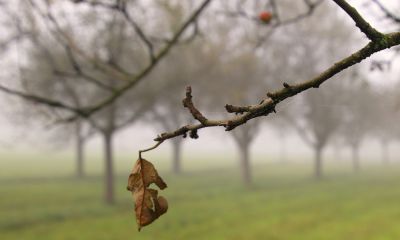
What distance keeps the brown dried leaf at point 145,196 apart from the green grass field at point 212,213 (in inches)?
493

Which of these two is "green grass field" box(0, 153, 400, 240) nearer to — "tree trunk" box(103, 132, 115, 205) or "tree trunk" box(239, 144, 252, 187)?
"tree trunk" box(103, 132, 115, 205)

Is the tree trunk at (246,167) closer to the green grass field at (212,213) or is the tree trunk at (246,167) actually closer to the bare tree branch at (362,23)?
the green grass field at (212,213)

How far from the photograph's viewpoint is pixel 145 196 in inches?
42.5

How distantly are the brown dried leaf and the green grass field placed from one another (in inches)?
493

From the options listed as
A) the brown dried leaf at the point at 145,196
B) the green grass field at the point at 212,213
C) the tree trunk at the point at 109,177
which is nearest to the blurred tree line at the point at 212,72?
the tree trunk at the point at 109,177

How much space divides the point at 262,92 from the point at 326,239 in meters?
16.2

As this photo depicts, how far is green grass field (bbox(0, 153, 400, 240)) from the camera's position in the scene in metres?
13.8

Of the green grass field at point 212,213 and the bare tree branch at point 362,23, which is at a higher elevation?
the bare tree branch at point 362,23

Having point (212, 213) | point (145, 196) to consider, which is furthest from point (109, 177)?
point (145, 196)

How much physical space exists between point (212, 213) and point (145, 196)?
16.6 meters

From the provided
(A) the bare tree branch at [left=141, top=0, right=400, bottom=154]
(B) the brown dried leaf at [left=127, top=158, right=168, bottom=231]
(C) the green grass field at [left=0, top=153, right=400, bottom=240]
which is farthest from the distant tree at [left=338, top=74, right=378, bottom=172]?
(B) the brown dried leaf at [left=127, top=158, right=168, bottom=231]

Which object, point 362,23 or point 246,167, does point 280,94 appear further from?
point 246,167

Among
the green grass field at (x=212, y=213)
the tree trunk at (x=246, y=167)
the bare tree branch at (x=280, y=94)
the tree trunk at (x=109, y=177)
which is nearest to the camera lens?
the bare tree branch at (x=280, y=94)

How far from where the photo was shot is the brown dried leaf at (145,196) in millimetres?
1055
